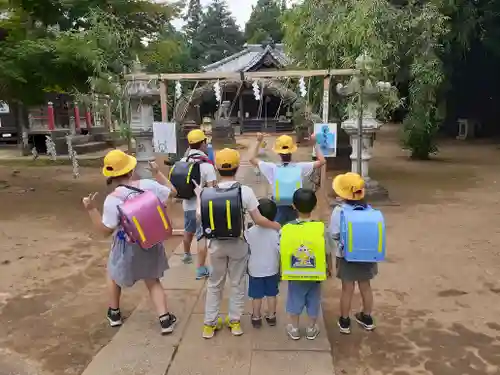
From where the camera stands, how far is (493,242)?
6.66 meters

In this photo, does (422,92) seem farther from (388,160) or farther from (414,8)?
(388,160)

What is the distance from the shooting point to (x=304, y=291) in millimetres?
3713

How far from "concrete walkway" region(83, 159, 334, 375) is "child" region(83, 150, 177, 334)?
7.6 inches

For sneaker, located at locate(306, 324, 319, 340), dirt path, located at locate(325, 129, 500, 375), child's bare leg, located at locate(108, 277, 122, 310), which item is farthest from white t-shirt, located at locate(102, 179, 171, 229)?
dirt path, located at locate(325, 129, 500, 375)

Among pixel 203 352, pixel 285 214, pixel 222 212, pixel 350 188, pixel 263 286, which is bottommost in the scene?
pixel 203 352

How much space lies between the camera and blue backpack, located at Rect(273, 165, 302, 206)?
15.1 ft

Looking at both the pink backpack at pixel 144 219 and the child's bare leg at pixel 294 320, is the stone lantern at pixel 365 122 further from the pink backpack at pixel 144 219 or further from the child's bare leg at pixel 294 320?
the pink backpack at pixel 144 219

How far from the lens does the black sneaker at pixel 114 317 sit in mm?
4254

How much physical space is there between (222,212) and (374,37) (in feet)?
24.0

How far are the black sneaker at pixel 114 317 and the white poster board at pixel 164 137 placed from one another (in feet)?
10.7

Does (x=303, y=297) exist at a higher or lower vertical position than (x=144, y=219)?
lower

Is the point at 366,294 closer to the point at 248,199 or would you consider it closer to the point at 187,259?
the point at 248,199

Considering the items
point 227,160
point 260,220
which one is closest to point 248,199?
point 260,220

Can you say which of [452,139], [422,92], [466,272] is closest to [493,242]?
[466,272]
